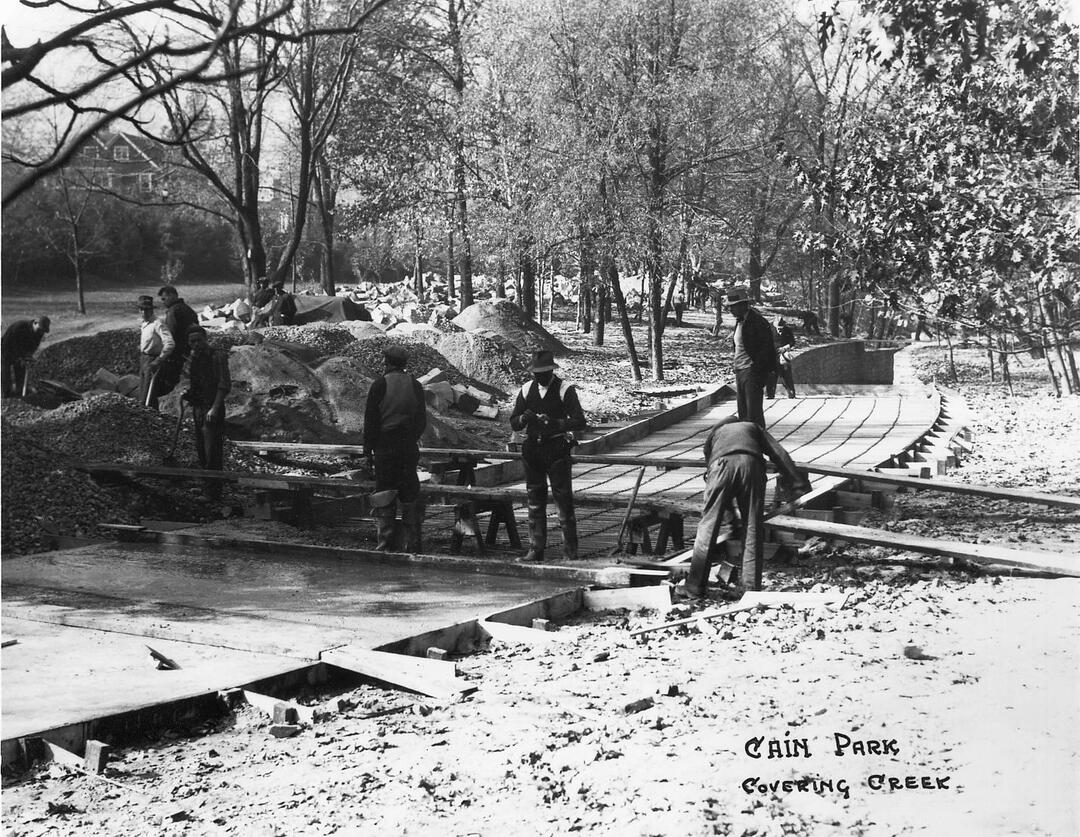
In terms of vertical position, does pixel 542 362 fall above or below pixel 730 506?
above

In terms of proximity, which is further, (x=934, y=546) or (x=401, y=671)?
(x=934, y=546)

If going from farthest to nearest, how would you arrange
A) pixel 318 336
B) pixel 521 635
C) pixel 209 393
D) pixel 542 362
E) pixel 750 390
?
pixel 318 336
pixel 209 393
pixel 750 390
pixel 542 362
pixel 521 635

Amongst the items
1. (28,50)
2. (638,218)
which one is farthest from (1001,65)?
(638,218)

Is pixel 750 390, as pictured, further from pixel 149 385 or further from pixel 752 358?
pixel 149 385

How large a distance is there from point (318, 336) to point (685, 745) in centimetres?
1811

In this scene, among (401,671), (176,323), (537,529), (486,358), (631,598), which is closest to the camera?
(401,671)

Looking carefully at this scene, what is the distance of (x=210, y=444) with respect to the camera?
12766 mm

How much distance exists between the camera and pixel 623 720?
5680 mm

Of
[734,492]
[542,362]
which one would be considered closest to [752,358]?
[542,362]

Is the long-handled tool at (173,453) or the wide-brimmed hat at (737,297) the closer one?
the wide-brimmed hat at (737,297)

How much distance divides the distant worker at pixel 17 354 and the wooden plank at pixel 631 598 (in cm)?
991

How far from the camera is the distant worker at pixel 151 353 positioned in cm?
1479

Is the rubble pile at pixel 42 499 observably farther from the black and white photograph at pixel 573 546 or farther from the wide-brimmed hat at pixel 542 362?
the wide-brimmed hat at pixel 542 362

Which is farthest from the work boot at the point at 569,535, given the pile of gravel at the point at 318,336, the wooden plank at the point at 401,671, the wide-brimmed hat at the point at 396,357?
the pile of gravel at the point at 318,336
